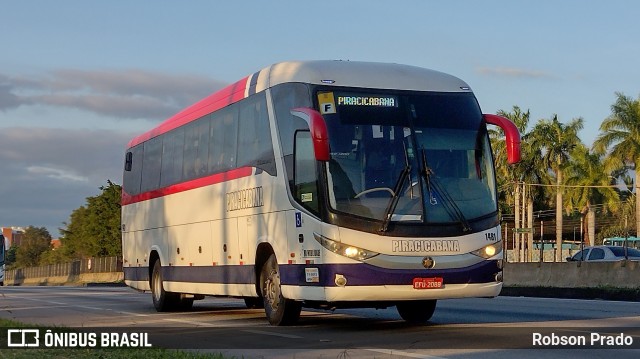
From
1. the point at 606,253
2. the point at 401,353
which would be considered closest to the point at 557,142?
the point at 606,253

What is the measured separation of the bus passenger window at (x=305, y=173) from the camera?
14.6 metres

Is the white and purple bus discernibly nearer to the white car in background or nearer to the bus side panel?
the bus side panel

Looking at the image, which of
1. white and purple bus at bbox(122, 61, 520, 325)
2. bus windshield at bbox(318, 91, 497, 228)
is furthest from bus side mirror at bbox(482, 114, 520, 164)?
bus windshield at bbox(318, 91, 497, 228)

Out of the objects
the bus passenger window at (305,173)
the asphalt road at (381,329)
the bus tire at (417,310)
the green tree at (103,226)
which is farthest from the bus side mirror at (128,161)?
the green tree at (103,226)

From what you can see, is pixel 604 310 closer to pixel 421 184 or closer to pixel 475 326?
pixel 475 326

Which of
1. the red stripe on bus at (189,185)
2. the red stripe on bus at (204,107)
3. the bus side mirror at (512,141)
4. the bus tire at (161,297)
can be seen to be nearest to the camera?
the bus side mirror at (512,141)

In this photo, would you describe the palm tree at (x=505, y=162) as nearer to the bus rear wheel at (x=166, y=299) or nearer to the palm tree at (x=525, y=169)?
the palm tree at (x=525, y=169)

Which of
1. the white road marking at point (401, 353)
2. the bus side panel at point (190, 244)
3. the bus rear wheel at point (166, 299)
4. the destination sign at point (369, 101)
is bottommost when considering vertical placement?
the white road marking at point (401, 353)

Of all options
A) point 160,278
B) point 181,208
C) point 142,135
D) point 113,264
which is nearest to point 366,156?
point 181,208

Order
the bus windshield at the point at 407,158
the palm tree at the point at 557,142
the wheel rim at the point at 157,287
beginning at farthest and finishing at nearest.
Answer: the palm tree at the point at 557,142, the wheel rim at the point at 157,287, the bus windshield at the point at 407,158

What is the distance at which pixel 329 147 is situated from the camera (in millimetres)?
14312

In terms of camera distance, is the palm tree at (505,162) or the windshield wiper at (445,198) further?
the palm tree at (505,162)

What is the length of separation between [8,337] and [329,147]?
476 cm

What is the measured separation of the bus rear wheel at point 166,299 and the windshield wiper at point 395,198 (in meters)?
8.31
